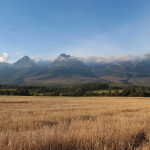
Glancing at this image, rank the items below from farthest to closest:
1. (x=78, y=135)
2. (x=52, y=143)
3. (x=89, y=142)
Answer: (x=78, y=135) < (x=89, y=142) < (x=52, y=143)

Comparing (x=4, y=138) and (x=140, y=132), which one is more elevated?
(x=4, y=138)

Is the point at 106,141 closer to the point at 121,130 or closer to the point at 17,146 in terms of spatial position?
the point at 121,130

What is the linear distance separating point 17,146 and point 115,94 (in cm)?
9944

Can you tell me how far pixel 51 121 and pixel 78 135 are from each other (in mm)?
4097

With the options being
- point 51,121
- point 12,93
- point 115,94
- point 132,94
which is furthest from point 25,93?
point 51,121

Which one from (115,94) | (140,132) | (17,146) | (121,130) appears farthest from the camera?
(115,94)

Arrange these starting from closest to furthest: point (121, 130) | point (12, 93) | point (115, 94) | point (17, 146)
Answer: point (17, 146) → point (121, 130) → point (12, 93) → point (115, 94)

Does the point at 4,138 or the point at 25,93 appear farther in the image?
the point at 25,93

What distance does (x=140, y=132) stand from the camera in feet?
20.2

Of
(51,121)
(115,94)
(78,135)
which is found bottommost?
(115,94)

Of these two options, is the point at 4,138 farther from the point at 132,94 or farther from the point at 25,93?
the point at 132,94

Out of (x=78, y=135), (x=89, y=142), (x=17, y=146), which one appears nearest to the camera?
(x=17, y=146)

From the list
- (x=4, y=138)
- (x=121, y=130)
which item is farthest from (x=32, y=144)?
(x=121, y=130)

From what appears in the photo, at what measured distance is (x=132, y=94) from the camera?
95.3 meters
